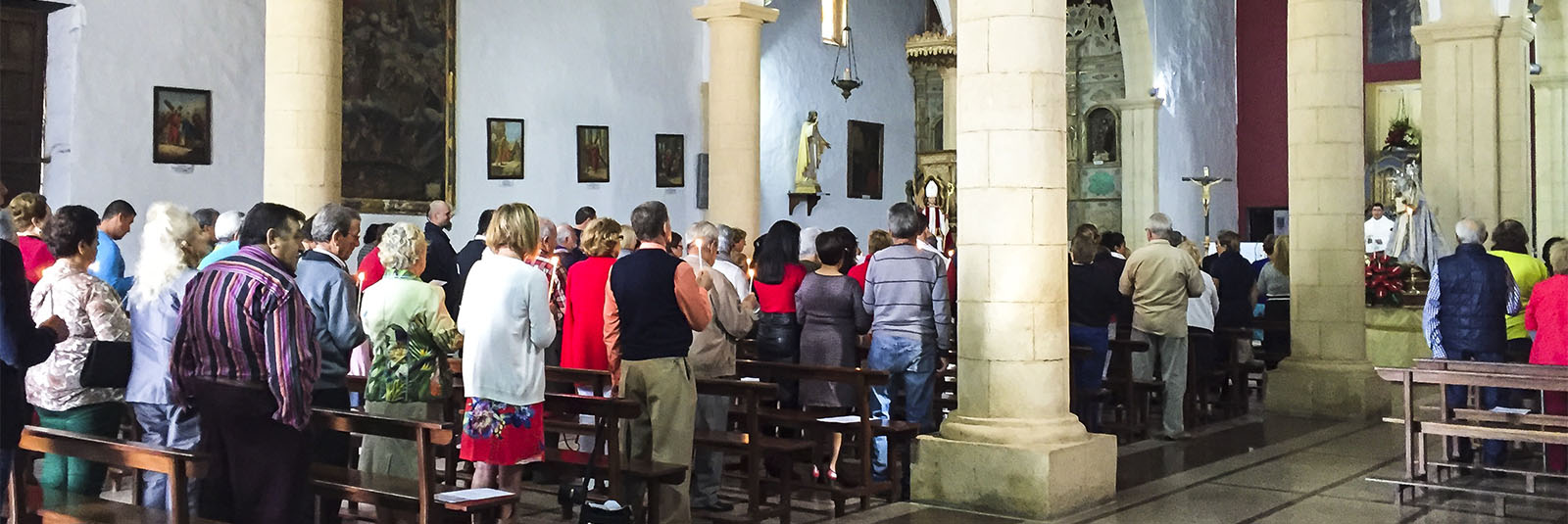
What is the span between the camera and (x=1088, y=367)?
9406 mm

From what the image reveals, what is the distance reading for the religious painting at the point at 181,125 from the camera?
13523 mm

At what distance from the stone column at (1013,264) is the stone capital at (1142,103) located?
612 inches

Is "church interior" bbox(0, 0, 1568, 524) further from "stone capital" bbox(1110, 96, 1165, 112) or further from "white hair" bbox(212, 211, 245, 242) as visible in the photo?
"white hair" bbox(212, 211, 245, 242)

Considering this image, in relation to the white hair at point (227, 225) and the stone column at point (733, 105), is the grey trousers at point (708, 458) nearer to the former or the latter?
the white hair at point (227, 225)

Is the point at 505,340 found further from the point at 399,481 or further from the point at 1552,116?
the point at 1552,116

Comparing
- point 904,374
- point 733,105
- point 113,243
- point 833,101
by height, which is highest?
point 833,101

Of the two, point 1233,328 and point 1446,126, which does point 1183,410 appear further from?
point 1446,126

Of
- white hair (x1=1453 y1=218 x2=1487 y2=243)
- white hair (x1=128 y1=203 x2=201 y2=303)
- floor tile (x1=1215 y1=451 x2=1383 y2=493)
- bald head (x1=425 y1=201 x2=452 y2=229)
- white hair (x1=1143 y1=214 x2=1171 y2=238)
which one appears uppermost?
bald head (x1=425 y1=201 x2=452 y2=229)

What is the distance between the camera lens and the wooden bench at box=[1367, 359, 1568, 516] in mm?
7254

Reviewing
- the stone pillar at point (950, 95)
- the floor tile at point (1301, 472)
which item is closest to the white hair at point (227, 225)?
the floor tile at point (1301, 472)

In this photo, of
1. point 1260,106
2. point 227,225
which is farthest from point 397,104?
point 1260,106

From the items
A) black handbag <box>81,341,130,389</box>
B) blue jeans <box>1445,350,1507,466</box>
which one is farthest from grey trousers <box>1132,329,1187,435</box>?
black handbag <box>81,341,130,389</box>

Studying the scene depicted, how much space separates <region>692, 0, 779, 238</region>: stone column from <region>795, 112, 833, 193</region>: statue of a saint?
17.7 feet

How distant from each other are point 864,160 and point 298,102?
43.0ft
